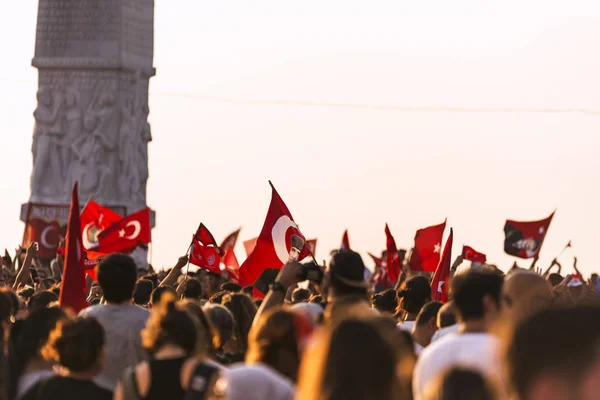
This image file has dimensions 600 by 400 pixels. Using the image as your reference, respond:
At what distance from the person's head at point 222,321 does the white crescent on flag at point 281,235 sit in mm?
4909

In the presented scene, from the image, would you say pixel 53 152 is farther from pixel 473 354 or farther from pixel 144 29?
pixel 473 354

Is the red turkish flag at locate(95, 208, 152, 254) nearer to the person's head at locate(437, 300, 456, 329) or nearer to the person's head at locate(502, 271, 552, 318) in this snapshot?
the person's head at locate(437, 300, 456, 329)

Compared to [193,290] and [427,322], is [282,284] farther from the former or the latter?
[193,290]

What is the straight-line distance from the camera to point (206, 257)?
18.1 metres

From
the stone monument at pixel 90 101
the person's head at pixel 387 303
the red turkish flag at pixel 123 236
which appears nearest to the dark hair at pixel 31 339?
the person's head at pixel 387 303

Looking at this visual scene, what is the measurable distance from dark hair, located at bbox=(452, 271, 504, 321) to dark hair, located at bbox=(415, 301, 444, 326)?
8.69ft

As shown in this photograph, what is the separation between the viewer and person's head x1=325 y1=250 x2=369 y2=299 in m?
8.10

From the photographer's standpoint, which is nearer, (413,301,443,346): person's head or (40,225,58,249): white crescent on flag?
(413,301,443,346): person's head

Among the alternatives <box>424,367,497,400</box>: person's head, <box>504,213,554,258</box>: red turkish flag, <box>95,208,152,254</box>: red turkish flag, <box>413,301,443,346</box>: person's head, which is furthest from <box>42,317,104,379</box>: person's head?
<box>504,213,554,258</box>: red turkish flag

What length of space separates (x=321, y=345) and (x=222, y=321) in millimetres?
5464

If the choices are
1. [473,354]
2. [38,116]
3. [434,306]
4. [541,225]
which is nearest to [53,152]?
[38,116]

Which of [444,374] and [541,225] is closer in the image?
[444,374]

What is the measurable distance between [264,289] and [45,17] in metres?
26.2

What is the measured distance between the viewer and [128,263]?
9.04 meters
